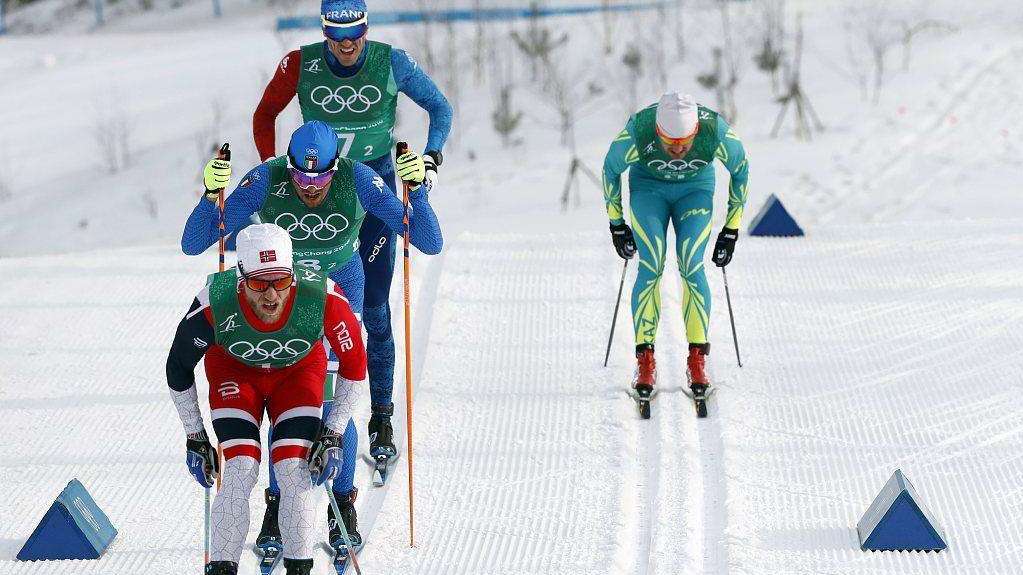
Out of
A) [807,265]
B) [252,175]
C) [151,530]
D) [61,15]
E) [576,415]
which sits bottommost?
[61,15]

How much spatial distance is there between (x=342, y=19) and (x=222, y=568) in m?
2.66

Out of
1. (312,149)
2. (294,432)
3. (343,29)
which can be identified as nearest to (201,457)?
(294,432)

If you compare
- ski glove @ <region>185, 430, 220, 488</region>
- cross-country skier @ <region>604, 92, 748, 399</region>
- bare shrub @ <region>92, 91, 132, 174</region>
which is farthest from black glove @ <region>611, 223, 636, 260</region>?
bare shrub @ <region>92, 91, 132, 174</region>

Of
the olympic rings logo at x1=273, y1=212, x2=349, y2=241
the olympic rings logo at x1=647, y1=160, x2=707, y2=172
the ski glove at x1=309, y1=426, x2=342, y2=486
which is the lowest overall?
the olympic rings logo at x1=647, y1=160, x2=707, y2=172

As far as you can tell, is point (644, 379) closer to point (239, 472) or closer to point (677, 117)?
point (677, 117)

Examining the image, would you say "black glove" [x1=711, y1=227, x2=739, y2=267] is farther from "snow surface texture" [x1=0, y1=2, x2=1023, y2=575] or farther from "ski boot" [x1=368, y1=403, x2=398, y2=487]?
"ski boot" [x1=368, y1=403, x2=398, y2=487]

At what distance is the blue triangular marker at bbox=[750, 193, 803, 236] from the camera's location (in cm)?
885

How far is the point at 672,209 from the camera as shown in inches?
254

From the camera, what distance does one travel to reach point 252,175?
5.29 meters

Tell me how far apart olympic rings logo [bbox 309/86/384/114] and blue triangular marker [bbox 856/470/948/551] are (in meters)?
2.89

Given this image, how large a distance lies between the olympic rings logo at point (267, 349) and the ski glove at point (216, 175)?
3.35ft

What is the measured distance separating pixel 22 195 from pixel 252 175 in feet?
43.9

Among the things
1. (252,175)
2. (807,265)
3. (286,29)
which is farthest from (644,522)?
(286,29)

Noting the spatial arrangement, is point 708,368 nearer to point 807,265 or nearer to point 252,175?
point 807,265
